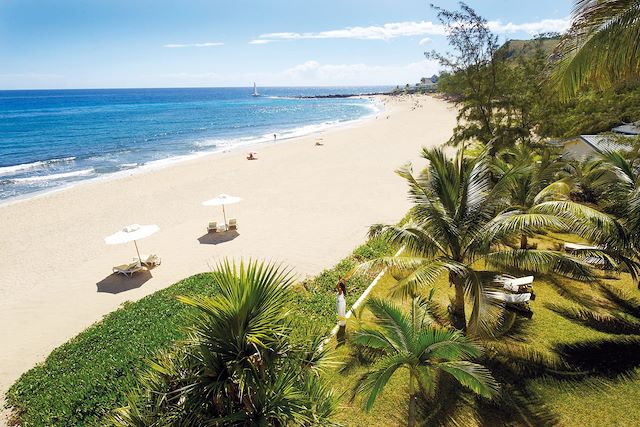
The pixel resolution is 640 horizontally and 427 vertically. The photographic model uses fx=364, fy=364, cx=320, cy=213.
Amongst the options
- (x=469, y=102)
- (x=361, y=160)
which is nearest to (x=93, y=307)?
(x=469, y=102)

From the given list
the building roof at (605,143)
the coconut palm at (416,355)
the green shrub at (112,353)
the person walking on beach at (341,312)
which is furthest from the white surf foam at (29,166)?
the building roof at (605,143)

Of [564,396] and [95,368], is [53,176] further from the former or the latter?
[564,396]

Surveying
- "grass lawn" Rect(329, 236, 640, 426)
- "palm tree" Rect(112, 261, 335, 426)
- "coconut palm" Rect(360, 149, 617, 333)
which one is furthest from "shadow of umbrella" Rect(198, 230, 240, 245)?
"palm tree" Rect(112, 261, 335, 426)

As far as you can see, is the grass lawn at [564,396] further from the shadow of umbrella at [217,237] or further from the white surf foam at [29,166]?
Result: the white surf foam at [29,166]

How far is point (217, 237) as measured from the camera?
15336 mm

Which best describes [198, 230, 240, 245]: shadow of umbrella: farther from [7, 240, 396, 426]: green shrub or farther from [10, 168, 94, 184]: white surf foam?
[10, 168, 94, 184]: white surf foam

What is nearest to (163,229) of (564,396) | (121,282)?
(121,282)

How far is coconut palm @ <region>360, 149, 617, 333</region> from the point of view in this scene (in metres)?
6.26

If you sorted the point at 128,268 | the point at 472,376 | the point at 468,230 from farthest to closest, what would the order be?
the point at 128,268
the point at 468,230
the point at 472,376

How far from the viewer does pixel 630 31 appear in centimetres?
515

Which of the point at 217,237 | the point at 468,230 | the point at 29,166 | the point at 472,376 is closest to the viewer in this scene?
the point at 472,376

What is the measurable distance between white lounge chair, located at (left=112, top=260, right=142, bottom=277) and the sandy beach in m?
0.32

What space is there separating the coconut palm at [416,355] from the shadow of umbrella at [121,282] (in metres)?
9.41

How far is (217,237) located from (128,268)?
3723 mm
